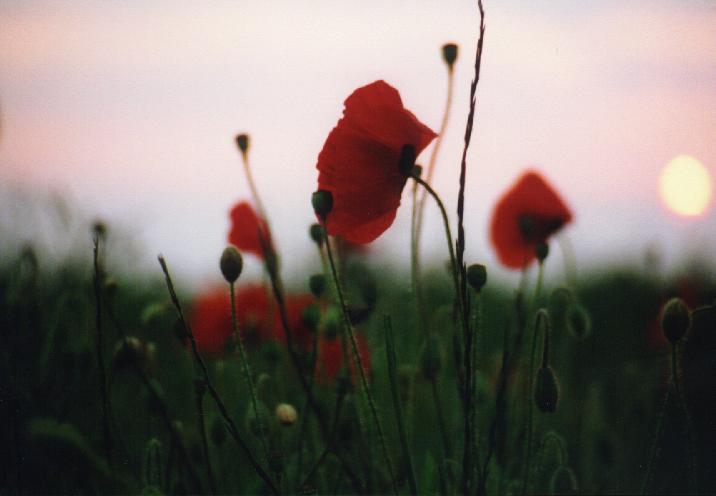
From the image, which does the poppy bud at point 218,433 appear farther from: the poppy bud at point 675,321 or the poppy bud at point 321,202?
the poppy bud at point 675,321

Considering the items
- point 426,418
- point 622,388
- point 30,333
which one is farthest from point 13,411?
point 622,388

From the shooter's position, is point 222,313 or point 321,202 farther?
point 222,313

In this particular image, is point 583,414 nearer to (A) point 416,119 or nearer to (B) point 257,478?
(B) point 257,478

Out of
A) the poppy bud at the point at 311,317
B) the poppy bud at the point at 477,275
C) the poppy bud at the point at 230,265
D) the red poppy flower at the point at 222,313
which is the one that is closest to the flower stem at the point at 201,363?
the poppy bud at the point at 230,265

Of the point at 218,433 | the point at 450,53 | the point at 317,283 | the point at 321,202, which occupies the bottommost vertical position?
the point at 218,433

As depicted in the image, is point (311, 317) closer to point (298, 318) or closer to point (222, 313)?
point (298, 318)

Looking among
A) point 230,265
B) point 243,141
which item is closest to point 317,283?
point 230,265

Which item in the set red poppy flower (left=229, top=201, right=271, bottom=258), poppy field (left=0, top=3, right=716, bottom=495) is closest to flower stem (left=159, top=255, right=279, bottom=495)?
poppy field (left=0, top=3, right=716, bottom=495)
